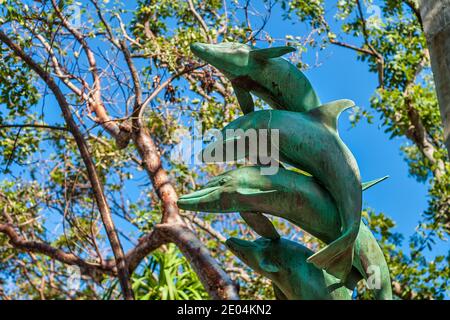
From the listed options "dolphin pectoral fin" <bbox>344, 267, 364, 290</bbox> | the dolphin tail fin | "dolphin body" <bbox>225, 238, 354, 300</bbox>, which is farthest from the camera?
"dolphin pectoral fin" <bbox>344, 267, 364, 290</bbox>

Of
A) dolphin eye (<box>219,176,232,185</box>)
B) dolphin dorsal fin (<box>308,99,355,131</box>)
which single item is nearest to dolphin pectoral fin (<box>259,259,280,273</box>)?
dolphin eye (<box>219,176,232,185</box>)

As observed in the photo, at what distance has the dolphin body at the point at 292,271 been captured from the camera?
10.1 ft

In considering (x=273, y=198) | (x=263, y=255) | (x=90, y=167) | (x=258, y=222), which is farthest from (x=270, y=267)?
(x=90, y=167)

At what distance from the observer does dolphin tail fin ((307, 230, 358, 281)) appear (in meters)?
2.84

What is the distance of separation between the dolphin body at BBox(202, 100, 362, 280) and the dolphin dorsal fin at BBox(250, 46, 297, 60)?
10.8 inches

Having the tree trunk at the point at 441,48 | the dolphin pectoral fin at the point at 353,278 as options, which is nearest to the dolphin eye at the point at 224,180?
the dolphin pectoral fin at the point at 353,278

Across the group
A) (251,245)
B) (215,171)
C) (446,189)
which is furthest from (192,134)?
(251,245)

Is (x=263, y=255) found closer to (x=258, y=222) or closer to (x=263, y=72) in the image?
(x=258, y=222)

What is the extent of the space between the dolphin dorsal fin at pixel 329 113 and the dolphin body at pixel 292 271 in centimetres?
57

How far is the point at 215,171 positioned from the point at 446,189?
3.39m

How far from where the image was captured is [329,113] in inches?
125

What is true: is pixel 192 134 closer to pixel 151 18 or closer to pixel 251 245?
pixel 151 18

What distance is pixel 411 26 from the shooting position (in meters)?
9.85

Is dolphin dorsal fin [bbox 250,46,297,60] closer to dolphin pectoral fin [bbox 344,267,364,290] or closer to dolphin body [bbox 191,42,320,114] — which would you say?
dolphin body [bbox 191,42,320,114]
